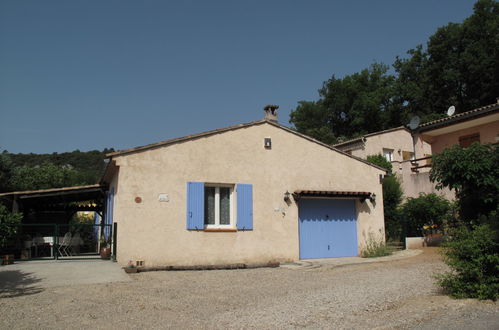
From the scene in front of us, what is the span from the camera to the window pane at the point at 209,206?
11.5 meters

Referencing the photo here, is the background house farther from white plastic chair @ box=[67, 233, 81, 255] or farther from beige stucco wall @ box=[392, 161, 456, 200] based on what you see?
white plastic chair @ box=[67, 233, 81, 255]

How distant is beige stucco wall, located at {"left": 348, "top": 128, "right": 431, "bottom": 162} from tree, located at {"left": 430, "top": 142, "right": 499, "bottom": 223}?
9495mm

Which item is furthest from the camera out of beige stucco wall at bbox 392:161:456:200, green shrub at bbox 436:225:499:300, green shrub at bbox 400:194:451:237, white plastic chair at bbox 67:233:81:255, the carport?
beige stucco wall at bbox 392:161:456:200

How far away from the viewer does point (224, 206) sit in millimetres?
11859

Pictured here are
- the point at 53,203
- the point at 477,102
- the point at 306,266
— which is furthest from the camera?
the point at 477,102

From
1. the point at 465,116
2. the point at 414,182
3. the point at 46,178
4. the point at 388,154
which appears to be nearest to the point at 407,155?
the point at 388,154

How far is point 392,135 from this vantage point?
2455cm

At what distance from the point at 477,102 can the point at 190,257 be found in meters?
30.4

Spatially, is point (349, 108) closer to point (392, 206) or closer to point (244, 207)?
point (392, 206)

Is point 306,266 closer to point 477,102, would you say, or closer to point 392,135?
point 392,135

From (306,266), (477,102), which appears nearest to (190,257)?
(306,266)

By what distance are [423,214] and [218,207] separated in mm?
8043

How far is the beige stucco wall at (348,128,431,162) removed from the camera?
2248cm

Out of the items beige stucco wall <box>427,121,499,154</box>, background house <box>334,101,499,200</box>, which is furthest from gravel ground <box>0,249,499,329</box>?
beige stucco wall <box>427,121,499,154</box>
